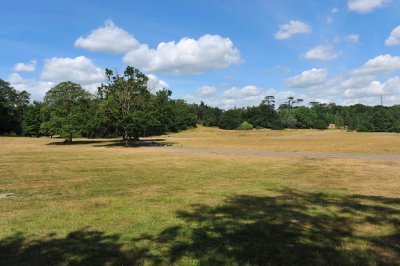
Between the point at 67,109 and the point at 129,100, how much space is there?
11265 mm

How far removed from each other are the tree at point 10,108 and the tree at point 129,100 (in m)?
46.9

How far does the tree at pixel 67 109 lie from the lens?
5341 centimetres

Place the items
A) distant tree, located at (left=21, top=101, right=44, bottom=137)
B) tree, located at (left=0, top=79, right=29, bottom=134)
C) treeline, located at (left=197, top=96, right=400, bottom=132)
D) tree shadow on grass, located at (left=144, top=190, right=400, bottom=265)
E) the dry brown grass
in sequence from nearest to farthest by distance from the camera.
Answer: tree shadow on grass, located at (left=144, top=190, right=400, bottom=265) → the dry brown grass → distant tree, located at (left=21, top=101, right=44, bottom=137) → tree, located at (left=0, top=79, right=29, bottom=134) → treeline, located at (left=197, top=96, right=400, bottom=132)

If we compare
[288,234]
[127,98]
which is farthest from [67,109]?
[288,234]

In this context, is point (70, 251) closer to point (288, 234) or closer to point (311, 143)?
point (288, 234)

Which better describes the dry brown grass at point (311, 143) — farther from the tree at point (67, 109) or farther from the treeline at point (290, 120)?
the treeline at point (290, 120)

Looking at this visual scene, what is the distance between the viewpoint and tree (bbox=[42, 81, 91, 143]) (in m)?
53.4

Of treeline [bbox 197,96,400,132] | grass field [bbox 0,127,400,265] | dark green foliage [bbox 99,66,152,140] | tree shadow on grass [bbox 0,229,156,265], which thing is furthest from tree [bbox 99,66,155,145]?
treeline [bbox 197,96,400,132]

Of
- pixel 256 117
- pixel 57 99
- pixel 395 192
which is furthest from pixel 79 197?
pixel 256 117

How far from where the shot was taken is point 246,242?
6.77 metres

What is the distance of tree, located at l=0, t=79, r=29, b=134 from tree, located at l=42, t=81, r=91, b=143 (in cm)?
3461

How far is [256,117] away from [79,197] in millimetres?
Result: 131234

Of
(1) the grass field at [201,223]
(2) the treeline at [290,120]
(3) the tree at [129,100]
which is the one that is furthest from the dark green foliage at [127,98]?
(2) the treeline at [290,120]

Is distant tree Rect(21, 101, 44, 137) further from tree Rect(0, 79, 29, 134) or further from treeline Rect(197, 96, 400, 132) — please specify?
treeline Rect(197, 96, 400, 132)
